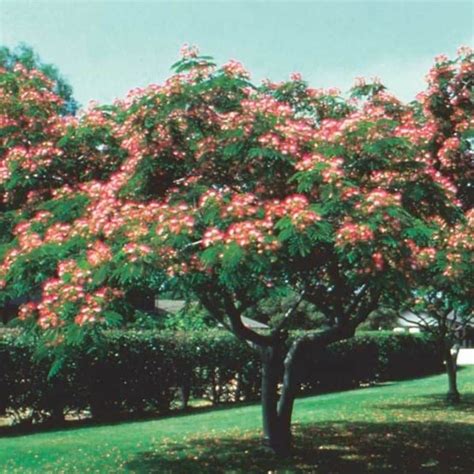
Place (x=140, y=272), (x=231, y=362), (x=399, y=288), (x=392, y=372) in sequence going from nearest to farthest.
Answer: (x=140, y=272) → (x=399, y=288) → (x=231, y=362) → (x=392, y=372)

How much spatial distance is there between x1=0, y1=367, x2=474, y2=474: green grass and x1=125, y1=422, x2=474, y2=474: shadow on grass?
0.01 m

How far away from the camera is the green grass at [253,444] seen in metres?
10.2

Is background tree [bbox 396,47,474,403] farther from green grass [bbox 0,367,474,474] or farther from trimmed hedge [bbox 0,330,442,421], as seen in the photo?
trimmed hedge [bbox 0,330,442,421]

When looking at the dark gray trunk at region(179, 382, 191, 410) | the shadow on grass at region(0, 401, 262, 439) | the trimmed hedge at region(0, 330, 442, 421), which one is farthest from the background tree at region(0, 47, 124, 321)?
the dark gray trunk at region(179, 382, 191, 410)

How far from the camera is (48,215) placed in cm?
864

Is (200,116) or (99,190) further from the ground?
(200,116)

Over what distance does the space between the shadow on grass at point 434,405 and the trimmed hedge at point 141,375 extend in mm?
2749

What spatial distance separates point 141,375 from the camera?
58.3ft

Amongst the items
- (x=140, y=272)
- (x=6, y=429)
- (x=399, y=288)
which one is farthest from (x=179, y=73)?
(x=6, y=429)

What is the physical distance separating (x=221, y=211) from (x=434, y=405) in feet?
45.2

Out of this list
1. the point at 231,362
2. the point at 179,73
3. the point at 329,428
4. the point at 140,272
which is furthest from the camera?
the point at 231,362

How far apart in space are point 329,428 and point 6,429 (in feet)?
22.7

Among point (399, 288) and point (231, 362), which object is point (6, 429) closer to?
point (231, 362)

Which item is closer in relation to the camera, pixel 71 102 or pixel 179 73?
pixel 179 73
